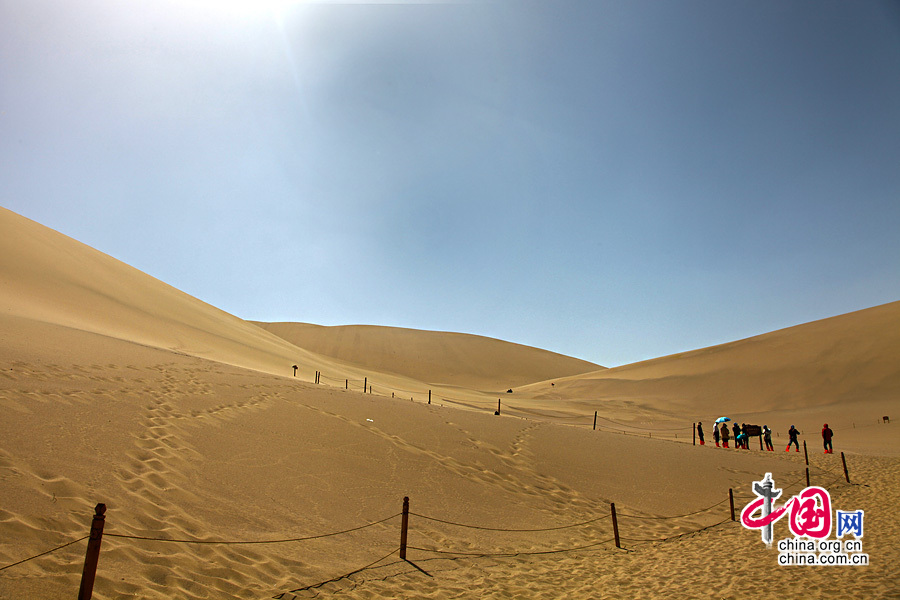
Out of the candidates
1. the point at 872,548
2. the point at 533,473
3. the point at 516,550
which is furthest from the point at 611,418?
the point at 516,550

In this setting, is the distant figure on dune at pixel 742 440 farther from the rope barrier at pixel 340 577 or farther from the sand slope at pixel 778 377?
the rope barrier at pixel 340 577

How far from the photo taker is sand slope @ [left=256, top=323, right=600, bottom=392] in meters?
65.7

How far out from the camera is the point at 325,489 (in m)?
8.76

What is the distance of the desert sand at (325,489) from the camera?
5.75 m

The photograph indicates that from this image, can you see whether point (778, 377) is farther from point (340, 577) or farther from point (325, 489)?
point (340, 577)

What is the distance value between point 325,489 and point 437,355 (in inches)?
2574

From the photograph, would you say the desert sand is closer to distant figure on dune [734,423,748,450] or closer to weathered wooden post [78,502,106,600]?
weathered wooden post [78,502,106,600]

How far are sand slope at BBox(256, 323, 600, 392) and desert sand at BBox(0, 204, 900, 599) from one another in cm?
4425

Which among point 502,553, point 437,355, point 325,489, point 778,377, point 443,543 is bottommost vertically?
point 502,553

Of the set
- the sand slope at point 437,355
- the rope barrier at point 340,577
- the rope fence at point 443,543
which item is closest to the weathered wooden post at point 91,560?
the rope fence at point 443,543

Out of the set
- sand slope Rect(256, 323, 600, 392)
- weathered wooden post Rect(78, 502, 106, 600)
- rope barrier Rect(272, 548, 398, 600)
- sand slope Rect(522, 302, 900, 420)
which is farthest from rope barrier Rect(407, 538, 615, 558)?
sand slope Rect(256, 323, 600, 392)

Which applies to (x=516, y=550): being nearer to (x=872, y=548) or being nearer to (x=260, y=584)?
(x=260, y=584)

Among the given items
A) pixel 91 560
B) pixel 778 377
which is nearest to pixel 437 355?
pixel 778 377

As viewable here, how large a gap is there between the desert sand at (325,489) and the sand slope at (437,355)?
145 feet
